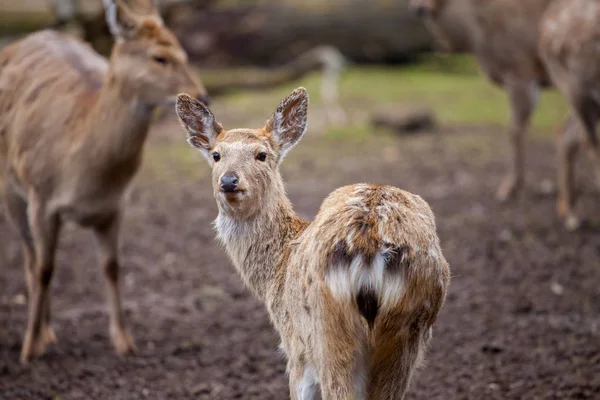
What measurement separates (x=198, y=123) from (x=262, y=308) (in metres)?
2.44

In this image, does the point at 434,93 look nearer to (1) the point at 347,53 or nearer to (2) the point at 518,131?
(1) the point at 347,53

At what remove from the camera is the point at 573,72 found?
7320 millimetres

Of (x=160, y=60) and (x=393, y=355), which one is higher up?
(x=160, y=60)

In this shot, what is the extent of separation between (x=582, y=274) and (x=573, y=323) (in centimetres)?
112

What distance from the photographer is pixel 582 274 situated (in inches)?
262

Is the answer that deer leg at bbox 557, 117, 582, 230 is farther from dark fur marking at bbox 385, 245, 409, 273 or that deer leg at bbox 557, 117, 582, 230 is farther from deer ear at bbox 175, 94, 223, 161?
dark fur marking at bbox 385, 245, 409, 273

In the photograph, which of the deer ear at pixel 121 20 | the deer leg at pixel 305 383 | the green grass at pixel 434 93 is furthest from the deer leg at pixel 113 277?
the green grass at pixel 434 93

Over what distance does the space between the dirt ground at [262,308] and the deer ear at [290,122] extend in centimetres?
146

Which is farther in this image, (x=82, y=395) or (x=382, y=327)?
(x=82, y=395)

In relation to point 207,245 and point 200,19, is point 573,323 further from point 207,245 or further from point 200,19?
point 200,19

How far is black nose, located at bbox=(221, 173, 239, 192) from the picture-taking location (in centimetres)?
381

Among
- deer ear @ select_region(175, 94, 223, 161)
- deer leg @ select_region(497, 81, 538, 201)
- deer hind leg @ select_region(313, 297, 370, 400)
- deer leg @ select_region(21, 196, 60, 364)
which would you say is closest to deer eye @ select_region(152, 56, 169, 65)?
deer leg @ select_region(21, 196, 60, 364)

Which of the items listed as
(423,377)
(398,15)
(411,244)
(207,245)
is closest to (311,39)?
(398,15)

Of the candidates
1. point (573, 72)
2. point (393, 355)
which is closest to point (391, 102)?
point (573, 72)
